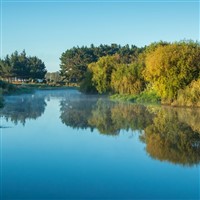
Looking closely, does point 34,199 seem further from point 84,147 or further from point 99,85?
point 99,85

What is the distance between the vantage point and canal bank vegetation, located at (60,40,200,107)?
34.3m

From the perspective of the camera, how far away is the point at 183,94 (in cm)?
3297

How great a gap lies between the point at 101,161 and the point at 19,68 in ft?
269

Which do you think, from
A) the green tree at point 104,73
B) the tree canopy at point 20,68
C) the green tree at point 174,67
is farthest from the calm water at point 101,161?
the tree canopy at point 20,68

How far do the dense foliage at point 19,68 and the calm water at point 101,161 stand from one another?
230 feet

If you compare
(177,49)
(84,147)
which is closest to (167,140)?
(84,147)

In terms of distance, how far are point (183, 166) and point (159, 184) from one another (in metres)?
2.24

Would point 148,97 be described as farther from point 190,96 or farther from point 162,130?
point 162,130

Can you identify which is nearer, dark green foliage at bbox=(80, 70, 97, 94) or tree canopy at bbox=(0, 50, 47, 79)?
dark green foliage at bbox=(80, 70, 97, 94)

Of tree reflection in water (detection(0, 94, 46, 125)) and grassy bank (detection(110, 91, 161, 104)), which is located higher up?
grassy bank (detection(110, 91, 161, 104))

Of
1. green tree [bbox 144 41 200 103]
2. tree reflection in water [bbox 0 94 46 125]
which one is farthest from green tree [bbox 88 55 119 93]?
green tree [bbox 144 41 200 103]

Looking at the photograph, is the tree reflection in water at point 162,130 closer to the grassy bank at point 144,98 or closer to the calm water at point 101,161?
the calm water at point 101,161

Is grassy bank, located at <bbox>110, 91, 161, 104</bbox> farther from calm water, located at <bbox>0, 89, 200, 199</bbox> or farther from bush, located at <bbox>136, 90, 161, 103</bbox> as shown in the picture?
calm water, located at <bbox>0, 89, 200, 199</bbox>

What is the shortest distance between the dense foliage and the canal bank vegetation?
2837 cm
